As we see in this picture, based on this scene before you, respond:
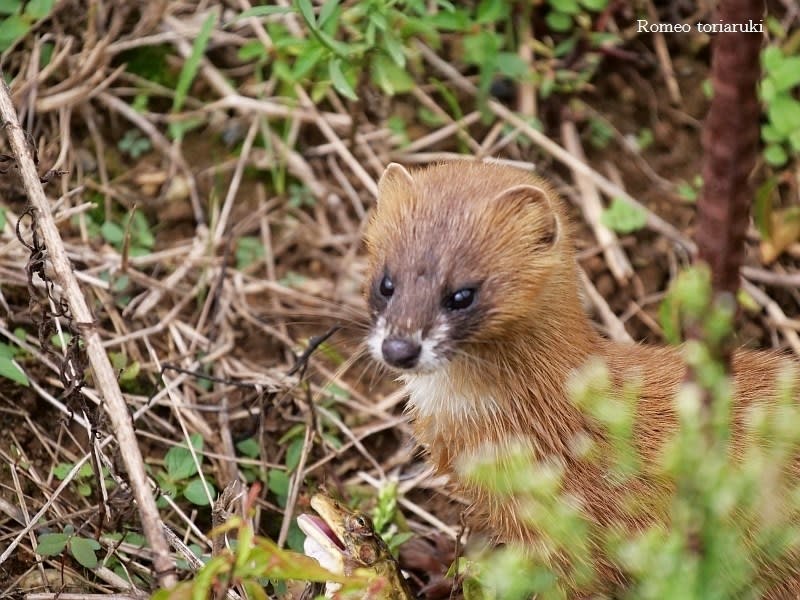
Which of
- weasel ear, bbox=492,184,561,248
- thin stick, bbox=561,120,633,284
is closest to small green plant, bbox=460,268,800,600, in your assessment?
weasel ear, bbox=492,184,561,248

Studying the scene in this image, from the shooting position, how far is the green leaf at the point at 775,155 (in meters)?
4.86

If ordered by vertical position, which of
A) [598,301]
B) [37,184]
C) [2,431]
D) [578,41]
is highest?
[37,184]

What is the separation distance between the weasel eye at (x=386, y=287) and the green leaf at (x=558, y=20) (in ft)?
8.13

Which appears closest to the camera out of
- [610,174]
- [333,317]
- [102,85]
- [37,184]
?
[37,184]

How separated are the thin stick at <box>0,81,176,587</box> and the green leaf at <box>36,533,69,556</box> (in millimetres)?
578

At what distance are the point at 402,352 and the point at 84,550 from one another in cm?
114

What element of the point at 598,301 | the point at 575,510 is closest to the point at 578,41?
the point at 598,301

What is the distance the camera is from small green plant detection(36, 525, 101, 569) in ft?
10.2

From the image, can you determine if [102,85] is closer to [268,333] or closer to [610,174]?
[268,333]

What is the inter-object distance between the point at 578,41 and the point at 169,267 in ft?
7.44

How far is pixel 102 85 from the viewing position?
4.77 m

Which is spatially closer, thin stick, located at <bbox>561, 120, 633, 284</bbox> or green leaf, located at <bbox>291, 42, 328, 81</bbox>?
green leaf, located at <bbox>291, 42, 328, 81</bbox>

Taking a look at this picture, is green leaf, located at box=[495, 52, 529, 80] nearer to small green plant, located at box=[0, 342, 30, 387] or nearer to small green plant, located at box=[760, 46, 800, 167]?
small green plant, located at box=[760, 46, 800, 167]

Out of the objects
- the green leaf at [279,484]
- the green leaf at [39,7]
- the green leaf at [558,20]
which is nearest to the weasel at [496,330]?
the green leaf at [279,484]
